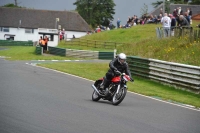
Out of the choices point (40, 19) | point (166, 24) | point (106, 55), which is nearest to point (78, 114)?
point (166, 24)

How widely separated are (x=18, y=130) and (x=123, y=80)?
6194 mm

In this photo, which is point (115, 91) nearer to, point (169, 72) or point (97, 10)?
point (169, 72)

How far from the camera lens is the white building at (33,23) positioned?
340 ft

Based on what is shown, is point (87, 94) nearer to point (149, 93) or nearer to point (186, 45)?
point (149, 93)

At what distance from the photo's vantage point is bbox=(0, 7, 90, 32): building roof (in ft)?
340

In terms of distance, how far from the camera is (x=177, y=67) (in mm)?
21609

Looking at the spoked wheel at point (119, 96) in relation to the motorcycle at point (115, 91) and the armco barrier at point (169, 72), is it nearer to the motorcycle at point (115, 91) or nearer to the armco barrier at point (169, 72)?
the motorcycle at point (115, 91)

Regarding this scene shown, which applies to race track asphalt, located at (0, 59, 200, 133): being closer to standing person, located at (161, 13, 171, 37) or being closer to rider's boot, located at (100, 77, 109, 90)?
rider's boot, located at (100, 77, 109, 90)

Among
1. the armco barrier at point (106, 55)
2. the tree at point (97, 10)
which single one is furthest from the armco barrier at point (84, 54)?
the tree at point (97, 10)

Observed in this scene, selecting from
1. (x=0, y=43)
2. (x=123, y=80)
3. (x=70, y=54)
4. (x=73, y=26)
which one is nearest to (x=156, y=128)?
(x=123, y=80)

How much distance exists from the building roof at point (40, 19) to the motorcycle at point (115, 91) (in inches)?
3499

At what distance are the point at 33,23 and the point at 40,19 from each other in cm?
174

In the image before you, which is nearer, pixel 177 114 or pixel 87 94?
pixel 177 114

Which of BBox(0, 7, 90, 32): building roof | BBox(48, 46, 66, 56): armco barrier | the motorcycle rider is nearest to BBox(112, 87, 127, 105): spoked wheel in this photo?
the motorcycle rider
